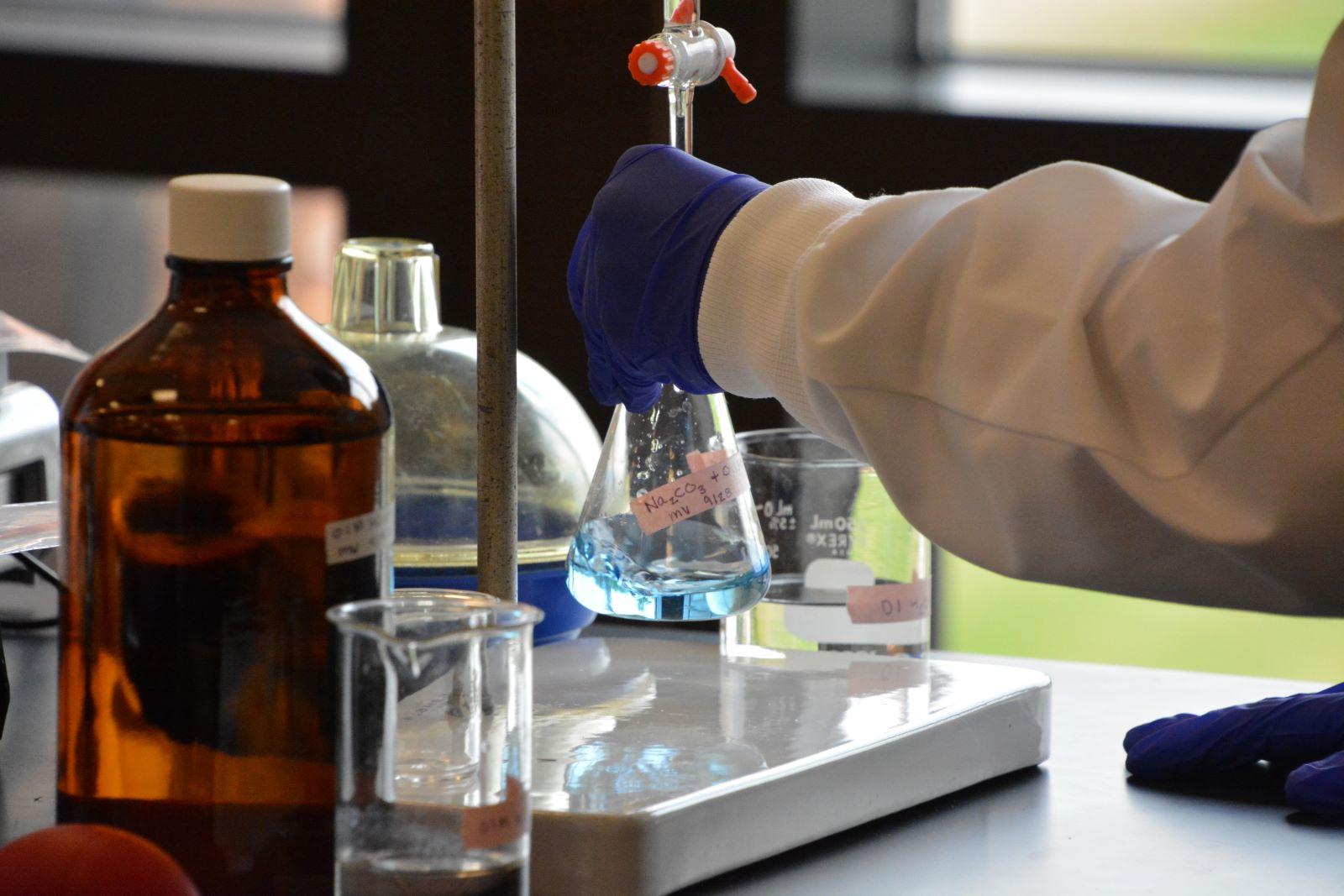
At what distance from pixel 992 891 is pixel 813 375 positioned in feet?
0.82

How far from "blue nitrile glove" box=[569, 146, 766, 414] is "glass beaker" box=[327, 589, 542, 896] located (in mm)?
356

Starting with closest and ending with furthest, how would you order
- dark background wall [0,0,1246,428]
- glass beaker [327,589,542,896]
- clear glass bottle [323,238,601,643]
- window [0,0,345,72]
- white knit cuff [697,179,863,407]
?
glass beaker [327,589,542,896] → white knit cuff [697,179,863,407] → clear glass bottle [323,238,601,643] → dark background wall [0,0,1246,428] → window [0,0,345,72]

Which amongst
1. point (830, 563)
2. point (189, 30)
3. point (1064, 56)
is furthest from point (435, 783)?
point (189, 30)

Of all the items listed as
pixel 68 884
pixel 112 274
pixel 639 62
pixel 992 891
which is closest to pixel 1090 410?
pixel 992 891

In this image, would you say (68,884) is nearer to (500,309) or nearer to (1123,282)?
(500,309)

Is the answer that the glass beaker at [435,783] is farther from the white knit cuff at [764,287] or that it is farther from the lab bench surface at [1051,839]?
the white knit cuff at [764,287]

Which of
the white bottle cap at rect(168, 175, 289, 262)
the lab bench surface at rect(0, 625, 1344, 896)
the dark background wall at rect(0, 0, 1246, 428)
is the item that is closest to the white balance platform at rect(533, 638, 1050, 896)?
the lab bench surface at rect(0, 625, 1344, 896)

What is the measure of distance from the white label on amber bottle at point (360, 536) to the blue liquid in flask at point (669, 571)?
268 millimetres

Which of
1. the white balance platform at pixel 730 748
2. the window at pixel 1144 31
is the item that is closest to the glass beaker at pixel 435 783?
the white balance platform at pixel 730 748

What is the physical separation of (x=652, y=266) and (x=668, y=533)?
0.16 meters

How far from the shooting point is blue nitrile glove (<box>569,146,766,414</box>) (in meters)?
0.94

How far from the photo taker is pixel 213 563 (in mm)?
611

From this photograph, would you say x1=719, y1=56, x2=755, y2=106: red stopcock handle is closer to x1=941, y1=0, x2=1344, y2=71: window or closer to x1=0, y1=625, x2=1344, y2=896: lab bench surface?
x1=0, y1=625, x2=1344, y2=896: lab bench surface

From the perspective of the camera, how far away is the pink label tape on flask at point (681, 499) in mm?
908
